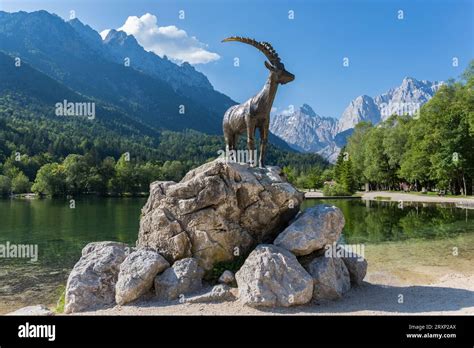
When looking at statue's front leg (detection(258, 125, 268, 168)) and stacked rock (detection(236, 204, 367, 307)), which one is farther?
statue's front leg (detection(258, 125, 268, 168))

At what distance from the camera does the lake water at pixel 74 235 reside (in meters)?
16.5

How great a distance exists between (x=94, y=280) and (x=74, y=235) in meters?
21.8

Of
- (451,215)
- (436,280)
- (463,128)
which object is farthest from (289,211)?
(463,128)

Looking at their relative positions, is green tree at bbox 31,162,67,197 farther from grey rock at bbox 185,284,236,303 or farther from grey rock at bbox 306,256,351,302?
grey rock at bbox 306,256,351,302

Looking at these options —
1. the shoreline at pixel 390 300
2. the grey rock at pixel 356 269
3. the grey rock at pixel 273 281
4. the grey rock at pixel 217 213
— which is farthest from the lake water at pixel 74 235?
the grey rock at pixel 356 269

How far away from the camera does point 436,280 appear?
599 inches

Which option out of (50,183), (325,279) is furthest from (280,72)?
(50,183)

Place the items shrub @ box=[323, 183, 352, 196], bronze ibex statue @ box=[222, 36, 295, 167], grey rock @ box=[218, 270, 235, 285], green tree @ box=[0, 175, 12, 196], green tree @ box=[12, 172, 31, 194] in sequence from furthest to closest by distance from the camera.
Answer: green tree @ box=[12, 172, 31, 194], green tree @ box=[0, 175, 12, 196], shrub @ box=[323, 183, 352, 196], bronze ibex statue @ box=[222, 36, 295, 167], grey rock @ box=[218, 270, 235, 285]

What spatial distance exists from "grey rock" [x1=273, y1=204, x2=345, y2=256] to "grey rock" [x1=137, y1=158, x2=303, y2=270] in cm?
97

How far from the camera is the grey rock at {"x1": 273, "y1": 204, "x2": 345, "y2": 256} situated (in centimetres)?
1112

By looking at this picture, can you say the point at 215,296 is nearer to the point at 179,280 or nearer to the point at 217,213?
the point at 179,280

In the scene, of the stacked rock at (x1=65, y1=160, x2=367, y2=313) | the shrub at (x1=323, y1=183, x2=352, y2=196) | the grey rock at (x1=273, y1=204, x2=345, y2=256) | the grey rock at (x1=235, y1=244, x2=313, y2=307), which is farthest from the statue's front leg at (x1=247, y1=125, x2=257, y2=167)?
the shrub at (x1=323, y1=183, x2=352, y2=196)

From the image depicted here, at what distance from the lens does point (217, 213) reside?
11.7 metres

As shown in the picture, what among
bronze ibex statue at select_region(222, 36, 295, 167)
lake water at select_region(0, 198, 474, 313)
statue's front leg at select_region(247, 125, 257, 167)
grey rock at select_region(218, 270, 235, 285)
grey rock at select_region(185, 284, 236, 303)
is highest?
bronze ibex statue at select_region(222, 36, 295, 167)
